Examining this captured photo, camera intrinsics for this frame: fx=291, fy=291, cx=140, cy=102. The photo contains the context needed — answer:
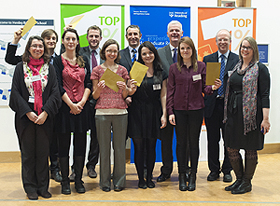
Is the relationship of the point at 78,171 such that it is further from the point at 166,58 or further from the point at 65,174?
the point at 166,58

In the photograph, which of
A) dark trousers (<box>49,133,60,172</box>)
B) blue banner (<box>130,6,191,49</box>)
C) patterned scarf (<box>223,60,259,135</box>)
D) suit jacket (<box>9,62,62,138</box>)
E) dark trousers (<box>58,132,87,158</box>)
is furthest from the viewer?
blue banner (<box>130,6,191,49</box>)

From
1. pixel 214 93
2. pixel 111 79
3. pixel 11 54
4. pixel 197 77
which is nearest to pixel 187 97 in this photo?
pixel 197 77

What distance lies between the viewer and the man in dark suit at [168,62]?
3.93 metres

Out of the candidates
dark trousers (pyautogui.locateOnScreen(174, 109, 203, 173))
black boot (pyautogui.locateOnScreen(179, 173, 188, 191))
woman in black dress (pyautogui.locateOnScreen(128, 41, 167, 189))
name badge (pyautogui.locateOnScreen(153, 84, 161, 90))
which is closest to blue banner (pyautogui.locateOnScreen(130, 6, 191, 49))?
woman in black dress (pyautogui.locateOnScreen(128, 41, 167, 189))

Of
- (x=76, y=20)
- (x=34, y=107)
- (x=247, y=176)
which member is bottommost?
(x=247, y=176)

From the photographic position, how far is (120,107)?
3.48 meters

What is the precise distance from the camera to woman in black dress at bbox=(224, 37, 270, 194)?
3.33 meters

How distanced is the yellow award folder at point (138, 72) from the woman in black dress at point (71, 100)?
22.3 inches

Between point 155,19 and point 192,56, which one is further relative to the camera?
point 155,19

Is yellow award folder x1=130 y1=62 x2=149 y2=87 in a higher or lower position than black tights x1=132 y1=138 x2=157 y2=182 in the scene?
higher

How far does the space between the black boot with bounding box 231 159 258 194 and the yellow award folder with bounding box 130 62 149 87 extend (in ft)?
5.27

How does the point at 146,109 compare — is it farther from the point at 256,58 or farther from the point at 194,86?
the point at 256,58

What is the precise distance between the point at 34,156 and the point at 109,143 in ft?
2.84

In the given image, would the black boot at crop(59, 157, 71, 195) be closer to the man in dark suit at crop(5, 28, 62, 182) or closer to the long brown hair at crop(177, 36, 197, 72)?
the man in dark suit at crop(5, 28, 62, 182)
